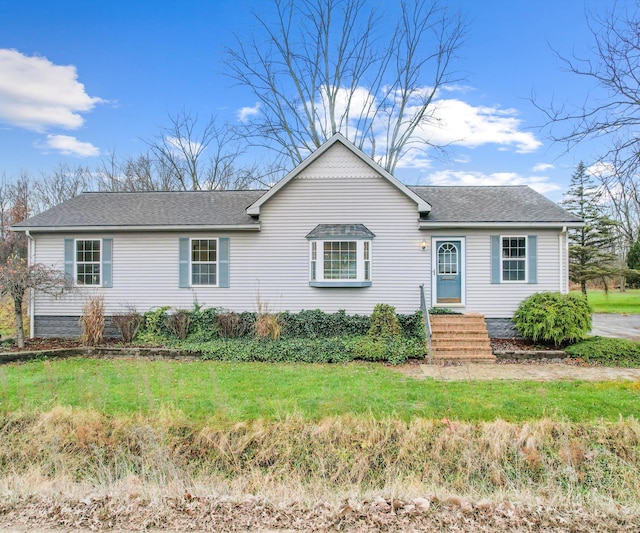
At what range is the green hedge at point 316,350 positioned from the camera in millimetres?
8625

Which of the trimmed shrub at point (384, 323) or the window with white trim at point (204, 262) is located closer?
the trimmed shrub at point (384, 323)

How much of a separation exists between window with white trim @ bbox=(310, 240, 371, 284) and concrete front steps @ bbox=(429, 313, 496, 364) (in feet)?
7.70

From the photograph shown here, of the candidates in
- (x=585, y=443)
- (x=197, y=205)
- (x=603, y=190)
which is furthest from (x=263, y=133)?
(x=585, y=443)

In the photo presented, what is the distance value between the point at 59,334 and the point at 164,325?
3506 millimetres

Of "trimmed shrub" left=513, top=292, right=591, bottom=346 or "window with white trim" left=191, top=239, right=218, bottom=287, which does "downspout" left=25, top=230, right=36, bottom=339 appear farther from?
"trimmed shrub" left=513, top=292, right=591, bottom=346

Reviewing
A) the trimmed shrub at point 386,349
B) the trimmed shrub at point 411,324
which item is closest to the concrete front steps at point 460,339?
the trimmed shrub at point 411,324

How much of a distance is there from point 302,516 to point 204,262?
366 inches

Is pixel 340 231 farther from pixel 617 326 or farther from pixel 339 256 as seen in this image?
pixel 617 326

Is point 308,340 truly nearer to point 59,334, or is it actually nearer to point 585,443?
point 585,443

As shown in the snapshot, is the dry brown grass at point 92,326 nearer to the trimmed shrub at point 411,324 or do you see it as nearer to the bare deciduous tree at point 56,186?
the trimmed shrub at point 411,324

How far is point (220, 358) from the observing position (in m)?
8.78

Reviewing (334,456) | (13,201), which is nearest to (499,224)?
(334,456)

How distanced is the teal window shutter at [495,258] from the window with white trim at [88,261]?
1129 cm

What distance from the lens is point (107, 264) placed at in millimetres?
11227
